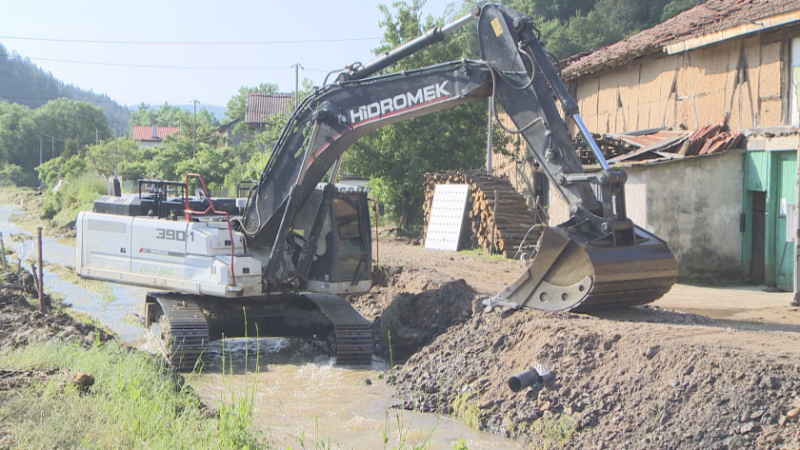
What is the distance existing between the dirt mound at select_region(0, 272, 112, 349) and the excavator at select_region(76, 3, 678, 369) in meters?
1.02

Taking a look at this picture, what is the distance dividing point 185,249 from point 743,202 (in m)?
9.44

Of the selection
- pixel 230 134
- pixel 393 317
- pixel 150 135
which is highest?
pixel 150 135

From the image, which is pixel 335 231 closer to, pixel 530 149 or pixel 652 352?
pixel 530 149

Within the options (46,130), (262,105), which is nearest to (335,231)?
(262,105)

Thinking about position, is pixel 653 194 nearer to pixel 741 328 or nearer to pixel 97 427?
pixel 741 328

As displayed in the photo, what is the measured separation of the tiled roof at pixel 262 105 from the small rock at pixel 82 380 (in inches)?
2076

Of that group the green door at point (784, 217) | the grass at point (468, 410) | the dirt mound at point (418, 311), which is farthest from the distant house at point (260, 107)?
the grass at point (468, 410)

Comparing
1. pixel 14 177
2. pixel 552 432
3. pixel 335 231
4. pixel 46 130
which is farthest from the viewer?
pixel 46 130

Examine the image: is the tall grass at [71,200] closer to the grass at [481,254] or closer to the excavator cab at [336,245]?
the grass at [481,254]

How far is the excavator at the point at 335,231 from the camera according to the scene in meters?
8.04

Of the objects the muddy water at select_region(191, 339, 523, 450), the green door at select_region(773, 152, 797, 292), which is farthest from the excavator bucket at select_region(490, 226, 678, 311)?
the green door at select_region(773, 152, 797, 292)

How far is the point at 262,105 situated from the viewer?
60625 mm

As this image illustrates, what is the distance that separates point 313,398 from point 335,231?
269 cm

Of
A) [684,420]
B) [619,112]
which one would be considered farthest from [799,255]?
[619,112]
